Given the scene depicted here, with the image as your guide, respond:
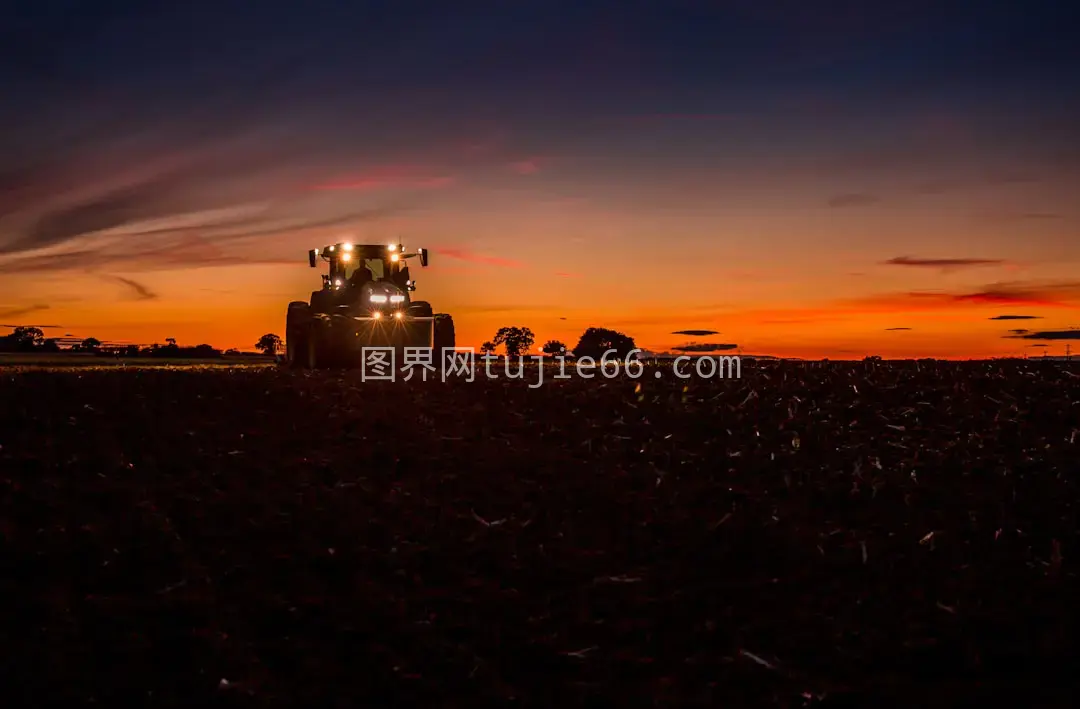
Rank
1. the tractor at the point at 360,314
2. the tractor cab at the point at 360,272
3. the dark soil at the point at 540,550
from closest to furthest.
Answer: the dark soil at the point at 540,550 < the tractor at the point at 360,314 < the tractor cab at the point at 360,272

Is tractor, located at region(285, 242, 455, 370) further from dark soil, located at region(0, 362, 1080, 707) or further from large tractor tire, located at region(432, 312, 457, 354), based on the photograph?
dark soil, located at region(0, 362, 1080, 707)

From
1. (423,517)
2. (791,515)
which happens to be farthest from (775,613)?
(423,517)

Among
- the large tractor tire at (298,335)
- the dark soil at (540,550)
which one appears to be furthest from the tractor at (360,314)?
the dark soil at (540,550)

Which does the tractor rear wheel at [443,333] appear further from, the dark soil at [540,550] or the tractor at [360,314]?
the dark soil at [540,550]

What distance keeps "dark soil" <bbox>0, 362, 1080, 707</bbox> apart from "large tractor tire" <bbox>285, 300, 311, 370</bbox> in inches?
449

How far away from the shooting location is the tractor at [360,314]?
25469 millimetres

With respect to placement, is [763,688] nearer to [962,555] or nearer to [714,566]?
[714,566]

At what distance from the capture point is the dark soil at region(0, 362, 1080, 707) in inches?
318

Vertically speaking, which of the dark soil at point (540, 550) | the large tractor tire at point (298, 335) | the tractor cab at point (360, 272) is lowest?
the dark soil at point (540, 550)

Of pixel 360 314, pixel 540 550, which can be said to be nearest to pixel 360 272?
pixel 360 314

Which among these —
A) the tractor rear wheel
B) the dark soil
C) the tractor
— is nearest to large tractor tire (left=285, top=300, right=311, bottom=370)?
the tractor

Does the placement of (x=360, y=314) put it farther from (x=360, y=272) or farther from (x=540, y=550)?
(x=540, y=550)

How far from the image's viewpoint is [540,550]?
985cm

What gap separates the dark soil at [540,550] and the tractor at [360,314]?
34.1ft
